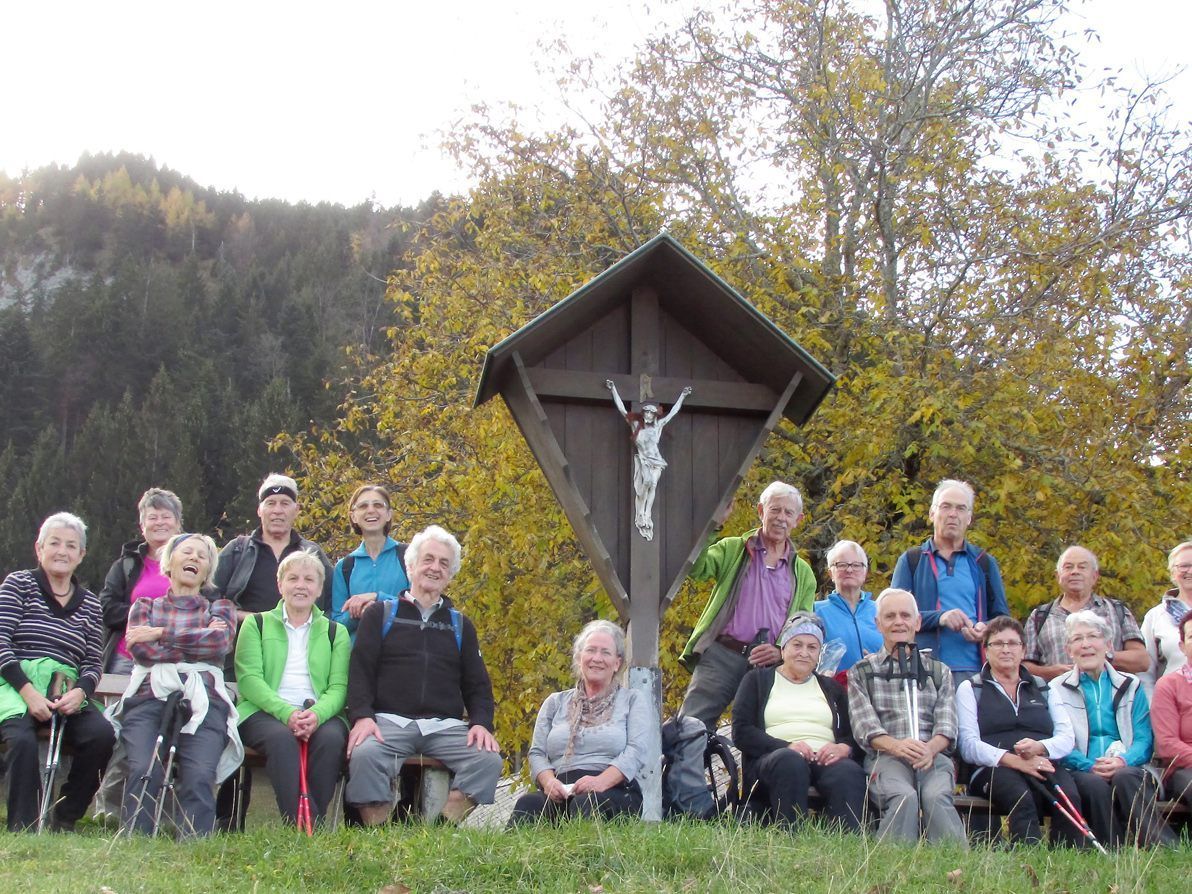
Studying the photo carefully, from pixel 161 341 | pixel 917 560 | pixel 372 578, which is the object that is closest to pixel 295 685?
pixel 372 578

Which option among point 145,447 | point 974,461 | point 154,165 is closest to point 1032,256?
point 974,461

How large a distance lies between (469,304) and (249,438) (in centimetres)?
3227

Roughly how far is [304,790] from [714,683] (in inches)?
86.1

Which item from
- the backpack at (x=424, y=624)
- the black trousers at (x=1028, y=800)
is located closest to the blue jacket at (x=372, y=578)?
the backpack at (x=424, y=624)

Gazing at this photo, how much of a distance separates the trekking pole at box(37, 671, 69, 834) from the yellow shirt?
3.37 m

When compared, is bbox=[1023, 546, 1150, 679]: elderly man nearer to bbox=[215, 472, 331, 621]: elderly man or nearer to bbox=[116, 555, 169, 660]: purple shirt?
bbox=[215, 472, 331, 621]: elderly man

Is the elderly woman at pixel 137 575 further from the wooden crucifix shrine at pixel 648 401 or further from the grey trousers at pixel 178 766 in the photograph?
the wooden crucifix shrine at pixel 648 401

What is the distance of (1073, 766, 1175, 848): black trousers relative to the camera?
5895mm

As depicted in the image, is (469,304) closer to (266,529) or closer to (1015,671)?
(266,529)

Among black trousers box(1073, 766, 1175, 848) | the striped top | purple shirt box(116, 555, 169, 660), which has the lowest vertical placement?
black trousers box(1073, 766, 1175, 848)

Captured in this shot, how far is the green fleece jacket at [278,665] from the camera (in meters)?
5.99

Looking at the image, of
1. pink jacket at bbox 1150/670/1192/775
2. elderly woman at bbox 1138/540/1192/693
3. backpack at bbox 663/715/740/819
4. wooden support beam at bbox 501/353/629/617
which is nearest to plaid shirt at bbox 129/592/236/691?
wooden support beam at bbox 501/353/629/617

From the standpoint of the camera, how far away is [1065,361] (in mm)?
10219

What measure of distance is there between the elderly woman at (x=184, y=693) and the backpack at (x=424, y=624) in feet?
2.40
